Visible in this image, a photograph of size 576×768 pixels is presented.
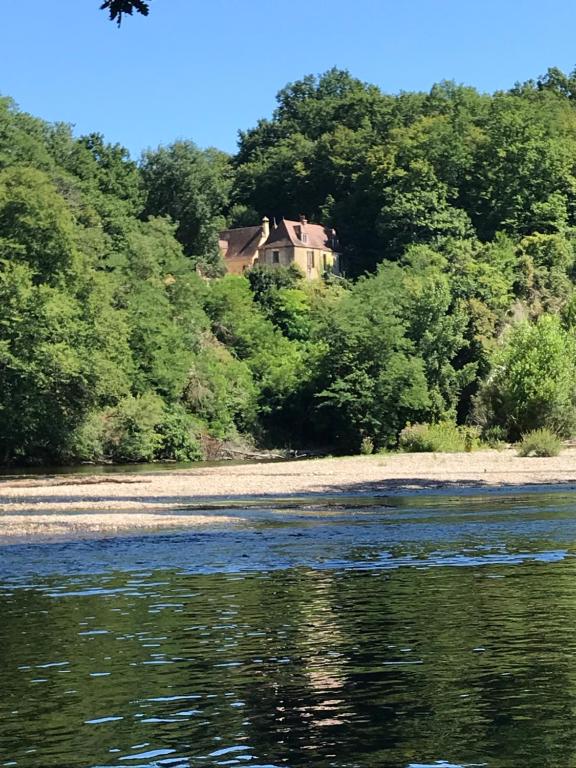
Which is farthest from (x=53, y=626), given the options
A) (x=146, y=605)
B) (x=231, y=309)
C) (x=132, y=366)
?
(x=231, y=309)

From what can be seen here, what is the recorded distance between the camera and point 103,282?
6950cm

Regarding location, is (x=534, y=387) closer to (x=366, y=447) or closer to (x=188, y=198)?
(x=366, y=447)

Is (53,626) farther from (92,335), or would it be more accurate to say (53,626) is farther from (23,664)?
(92,335)

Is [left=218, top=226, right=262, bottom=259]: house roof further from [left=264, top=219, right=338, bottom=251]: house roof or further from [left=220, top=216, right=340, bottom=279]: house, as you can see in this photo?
[left=264, top=219, right=338, bottom=251]: house roof

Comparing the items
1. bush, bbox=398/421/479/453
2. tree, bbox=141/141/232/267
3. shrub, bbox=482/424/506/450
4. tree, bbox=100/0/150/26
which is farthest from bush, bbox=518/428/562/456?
tree, bbox=141/141/232/267

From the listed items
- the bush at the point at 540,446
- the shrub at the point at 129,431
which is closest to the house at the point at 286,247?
the shrub at the point at 129,431

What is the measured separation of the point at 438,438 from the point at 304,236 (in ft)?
233

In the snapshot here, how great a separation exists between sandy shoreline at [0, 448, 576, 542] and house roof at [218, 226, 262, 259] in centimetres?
7893

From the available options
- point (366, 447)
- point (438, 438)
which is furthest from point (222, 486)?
point (366, 447)

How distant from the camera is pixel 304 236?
444 feet

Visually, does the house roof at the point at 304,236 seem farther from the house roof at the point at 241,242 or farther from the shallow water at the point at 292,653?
the shallow water at the point at 292,653

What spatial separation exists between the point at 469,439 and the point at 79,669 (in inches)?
2079

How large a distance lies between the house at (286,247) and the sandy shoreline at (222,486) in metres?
71.8

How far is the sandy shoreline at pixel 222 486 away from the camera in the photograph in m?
34.0
